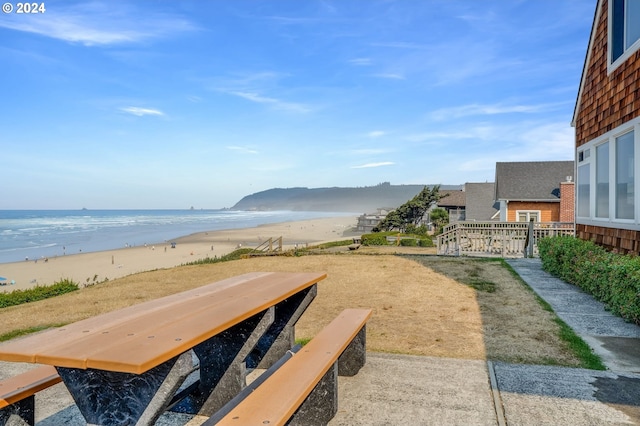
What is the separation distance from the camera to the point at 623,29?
8461 mm

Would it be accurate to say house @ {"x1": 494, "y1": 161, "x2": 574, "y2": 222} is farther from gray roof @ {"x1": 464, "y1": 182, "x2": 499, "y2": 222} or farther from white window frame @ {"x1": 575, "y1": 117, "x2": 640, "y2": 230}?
white window frame @ {"x1": 575, "y1": 117, "x2": 640, "y2": 230}

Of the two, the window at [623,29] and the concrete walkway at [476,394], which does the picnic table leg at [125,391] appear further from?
the window at [623,29]

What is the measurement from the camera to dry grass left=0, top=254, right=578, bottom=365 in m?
5.50

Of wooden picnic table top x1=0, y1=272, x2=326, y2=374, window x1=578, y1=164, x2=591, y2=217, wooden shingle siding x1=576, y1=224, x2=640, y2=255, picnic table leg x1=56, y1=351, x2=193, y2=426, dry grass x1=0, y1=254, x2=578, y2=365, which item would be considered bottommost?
dry grass x1=0, y1=254, x2=578, y2=365

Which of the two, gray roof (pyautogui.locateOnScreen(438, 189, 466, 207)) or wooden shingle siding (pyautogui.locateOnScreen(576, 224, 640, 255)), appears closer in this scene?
wooden shingle siding (pyautogui.locateOnScreen(576, 224, 640, 255))

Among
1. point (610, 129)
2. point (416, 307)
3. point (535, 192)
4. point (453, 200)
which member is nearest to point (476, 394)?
point (416, 307)

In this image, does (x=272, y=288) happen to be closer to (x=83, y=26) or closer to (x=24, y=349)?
(x=24, y=349)

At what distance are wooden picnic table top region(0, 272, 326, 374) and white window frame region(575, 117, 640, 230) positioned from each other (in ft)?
23.6

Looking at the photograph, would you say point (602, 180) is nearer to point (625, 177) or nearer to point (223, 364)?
point (625, 177)

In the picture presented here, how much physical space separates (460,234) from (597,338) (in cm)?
1142

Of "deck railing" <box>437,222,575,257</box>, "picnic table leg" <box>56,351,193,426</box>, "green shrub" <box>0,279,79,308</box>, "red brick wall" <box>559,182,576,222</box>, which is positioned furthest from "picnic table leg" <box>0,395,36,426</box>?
"red brick wall" <box>559,182,576,222</box>

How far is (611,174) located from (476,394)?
7246 millimetres

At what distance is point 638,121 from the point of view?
7.52m

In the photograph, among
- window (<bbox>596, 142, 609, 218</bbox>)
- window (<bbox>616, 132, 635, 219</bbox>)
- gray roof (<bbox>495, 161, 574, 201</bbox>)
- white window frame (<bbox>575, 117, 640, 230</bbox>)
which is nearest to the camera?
white window frame (<bbox>575, 117, 640, 230</bbox>)
